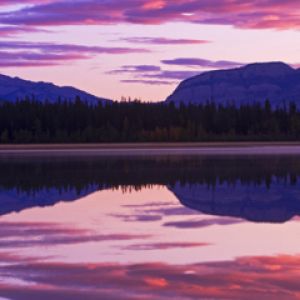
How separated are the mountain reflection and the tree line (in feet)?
170

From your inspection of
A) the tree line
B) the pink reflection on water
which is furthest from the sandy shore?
the pink reflection on water

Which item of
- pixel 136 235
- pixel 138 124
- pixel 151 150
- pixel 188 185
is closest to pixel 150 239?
pixel 136 235

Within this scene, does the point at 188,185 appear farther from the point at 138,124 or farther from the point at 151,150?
the point at 138,124

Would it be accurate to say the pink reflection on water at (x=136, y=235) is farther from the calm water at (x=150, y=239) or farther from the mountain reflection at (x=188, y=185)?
the mountain reflection at (x=188, y=185)

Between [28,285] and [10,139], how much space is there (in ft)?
254

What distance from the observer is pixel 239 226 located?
1538 cm

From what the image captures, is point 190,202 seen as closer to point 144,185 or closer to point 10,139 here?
point 144,185

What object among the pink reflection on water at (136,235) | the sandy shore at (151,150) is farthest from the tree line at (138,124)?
the pink reflection on water at (136,235)

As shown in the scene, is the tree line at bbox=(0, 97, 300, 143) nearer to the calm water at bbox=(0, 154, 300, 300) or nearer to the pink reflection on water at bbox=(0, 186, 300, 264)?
the calm water at bbox=(0, 154, 300, 300)

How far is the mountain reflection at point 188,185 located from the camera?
731 inches

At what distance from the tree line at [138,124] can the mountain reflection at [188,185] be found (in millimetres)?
51904

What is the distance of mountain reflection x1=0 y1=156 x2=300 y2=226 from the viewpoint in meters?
18.6

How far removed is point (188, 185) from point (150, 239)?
10377mm

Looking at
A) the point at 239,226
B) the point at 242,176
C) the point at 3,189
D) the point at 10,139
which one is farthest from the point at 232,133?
the point at 239,226
